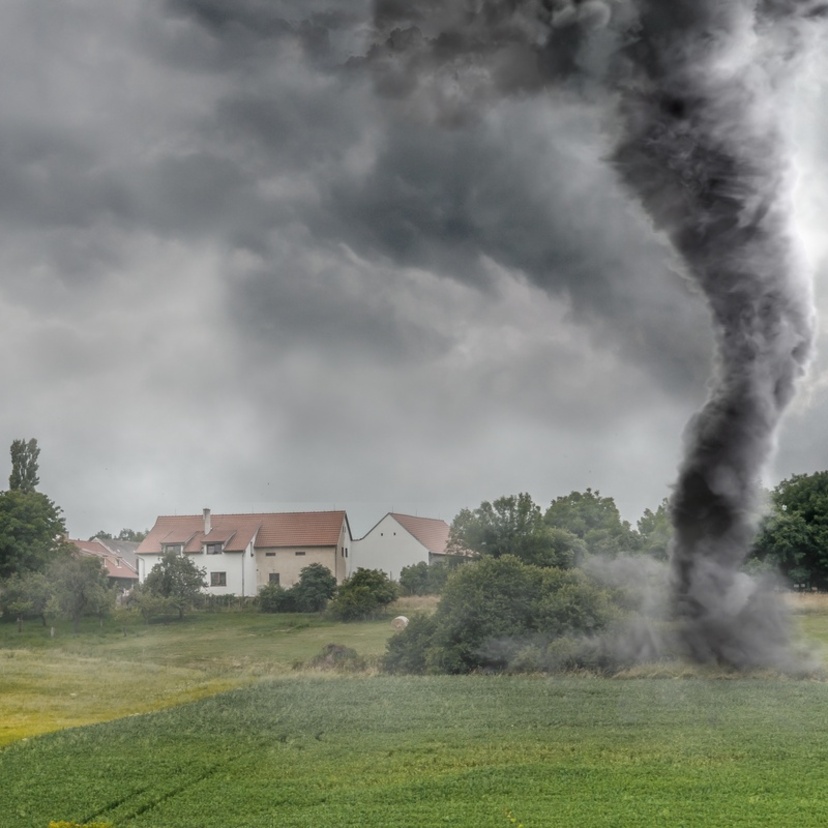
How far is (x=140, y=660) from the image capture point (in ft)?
157

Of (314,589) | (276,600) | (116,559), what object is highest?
(116,559)

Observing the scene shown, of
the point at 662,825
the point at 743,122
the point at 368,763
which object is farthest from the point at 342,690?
the point at 743,122

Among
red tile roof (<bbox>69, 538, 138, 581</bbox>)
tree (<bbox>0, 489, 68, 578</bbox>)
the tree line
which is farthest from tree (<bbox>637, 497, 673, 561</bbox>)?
red tile roof (<bbox>69, 538, 138, 581</bbox>)

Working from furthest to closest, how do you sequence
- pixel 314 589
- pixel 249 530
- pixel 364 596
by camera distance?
pixel 249 530
pixel 314 589
pixel 364 596

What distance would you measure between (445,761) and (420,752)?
3.72 ft

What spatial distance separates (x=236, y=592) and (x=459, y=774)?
50043 mm

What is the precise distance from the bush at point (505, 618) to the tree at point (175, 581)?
2376 cm

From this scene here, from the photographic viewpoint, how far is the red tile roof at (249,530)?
7206 cm

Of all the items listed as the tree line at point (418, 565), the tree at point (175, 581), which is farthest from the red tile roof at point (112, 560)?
the tree at point (175, 581)

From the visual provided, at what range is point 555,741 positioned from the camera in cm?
2373

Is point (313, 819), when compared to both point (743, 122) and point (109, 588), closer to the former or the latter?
point (743, 122)

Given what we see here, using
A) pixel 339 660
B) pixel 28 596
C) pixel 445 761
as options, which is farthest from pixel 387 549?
pixel 445 761

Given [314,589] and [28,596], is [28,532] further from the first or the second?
[314,589]

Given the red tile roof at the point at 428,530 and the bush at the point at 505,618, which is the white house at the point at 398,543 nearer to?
the red tile roof at the point at 428,530
